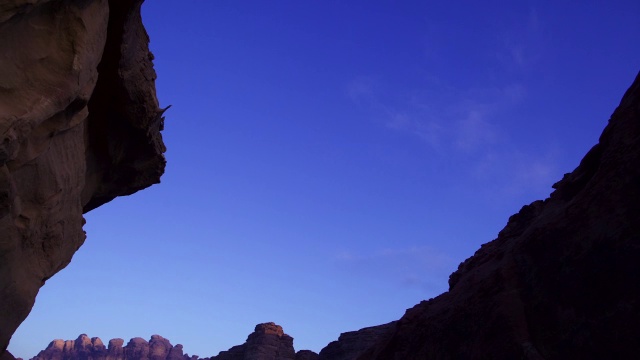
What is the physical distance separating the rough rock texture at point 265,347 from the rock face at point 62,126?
219ft

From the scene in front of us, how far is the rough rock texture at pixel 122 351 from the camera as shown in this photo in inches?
7387

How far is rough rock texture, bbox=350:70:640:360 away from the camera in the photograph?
13914 millimetres

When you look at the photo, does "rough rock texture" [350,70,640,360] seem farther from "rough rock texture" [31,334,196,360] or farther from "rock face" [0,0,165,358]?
"rough rock texture" [31,334,196,360]

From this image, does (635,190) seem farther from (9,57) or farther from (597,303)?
(9,57)

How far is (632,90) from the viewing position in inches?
662

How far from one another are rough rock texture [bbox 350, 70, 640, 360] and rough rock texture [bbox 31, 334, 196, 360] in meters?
188

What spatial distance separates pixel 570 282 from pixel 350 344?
149 ft

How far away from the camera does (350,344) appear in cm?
5809

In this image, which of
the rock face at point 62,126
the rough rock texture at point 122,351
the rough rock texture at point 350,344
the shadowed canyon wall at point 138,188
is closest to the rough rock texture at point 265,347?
the rough rock texture at point 350,344

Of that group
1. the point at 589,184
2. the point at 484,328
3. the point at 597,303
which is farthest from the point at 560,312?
the point at 589,184

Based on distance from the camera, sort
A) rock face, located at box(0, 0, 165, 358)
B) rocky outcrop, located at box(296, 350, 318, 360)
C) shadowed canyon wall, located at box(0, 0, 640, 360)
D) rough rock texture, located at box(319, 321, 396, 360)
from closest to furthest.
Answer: rock face, located at box(0, 0, 165, 358) < shadowed canyon wall, located at box(0, 0, 640, 360) < rough rock texture, located at box(319, 321, 396, 360) < rocky outcrop, located at box(296, 350, 318, 360)

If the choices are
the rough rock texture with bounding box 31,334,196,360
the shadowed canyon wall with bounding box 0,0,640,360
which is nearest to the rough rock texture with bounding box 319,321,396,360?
the shadowed canyon wall with bounding box 0,0,640,360

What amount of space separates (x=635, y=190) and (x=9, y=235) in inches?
659

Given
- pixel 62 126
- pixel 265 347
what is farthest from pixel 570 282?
pixel 265 347
